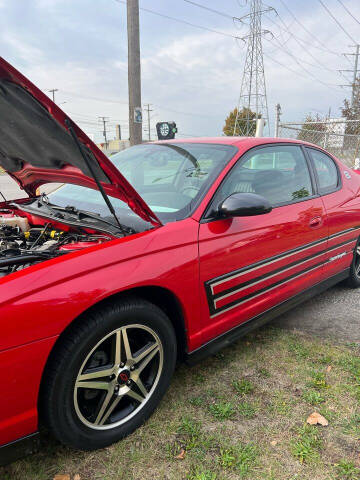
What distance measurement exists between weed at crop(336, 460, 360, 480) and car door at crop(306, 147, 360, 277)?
1661 millimetres

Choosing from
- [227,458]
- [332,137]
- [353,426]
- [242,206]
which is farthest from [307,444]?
[332,137]

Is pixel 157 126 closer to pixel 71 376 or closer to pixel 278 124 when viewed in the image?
pixel 278 124

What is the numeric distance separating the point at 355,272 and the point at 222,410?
239cm

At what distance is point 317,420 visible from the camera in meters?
1.95

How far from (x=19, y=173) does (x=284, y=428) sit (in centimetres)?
238

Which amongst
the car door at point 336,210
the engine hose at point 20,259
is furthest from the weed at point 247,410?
the car door at point 336,210

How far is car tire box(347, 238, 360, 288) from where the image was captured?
11.7ft

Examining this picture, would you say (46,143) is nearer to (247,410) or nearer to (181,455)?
(181,455)

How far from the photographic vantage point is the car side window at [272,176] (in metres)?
A: 2.31

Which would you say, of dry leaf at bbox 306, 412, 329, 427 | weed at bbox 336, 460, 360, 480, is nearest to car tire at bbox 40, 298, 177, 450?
dry leaf at bbox 306, 412, 329, 427

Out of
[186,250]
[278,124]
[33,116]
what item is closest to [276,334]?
[186,250]

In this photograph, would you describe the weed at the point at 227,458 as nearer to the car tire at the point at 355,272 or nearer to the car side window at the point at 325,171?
the car side window at the point at 325,171

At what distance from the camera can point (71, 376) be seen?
150 cm

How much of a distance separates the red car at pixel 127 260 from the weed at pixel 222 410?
0.28m
